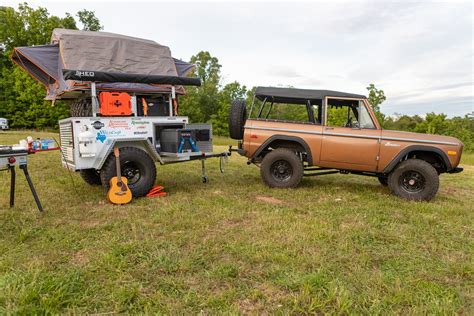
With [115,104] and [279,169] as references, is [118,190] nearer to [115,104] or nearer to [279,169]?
[115,104]

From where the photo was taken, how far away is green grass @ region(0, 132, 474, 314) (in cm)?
249

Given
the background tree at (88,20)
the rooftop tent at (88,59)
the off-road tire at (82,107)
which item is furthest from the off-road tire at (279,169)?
the background tree at (88,20)

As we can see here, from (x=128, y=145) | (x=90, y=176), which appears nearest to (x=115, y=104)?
(x=128, y=145)

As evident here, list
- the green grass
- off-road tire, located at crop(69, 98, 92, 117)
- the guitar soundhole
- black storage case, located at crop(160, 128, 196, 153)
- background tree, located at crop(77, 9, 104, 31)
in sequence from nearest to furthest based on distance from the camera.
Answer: the green grass, the guitar soundhole, black storage case, located at crop(160, 128, 196, 153), off-road tire, located at crop(69, 98, 92, 117), background tree, located at crop(77, 9, 104, 31)

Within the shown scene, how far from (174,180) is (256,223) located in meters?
3.60

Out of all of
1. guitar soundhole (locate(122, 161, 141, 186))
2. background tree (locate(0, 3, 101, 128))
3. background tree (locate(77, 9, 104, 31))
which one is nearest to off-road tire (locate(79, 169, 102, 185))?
guitar soundhole (locate(122, 161, 141, 186))

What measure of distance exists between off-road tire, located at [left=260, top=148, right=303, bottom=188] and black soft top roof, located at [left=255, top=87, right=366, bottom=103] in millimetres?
1119

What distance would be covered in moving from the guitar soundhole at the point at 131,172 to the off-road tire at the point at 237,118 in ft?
7.35

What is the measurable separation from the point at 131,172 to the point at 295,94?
358 centimetres

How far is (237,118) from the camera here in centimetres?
677

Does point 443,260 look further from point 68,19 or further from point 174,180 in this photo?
point 68,19

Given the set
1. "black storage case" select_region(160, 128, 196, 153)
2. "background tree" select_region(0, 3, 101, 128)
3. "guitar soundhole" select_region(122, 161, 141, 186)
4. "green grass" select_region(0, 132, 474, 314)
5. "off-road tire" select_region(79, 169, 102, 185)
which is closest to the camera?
"green grass" select_region(0, 132, 474, 314)

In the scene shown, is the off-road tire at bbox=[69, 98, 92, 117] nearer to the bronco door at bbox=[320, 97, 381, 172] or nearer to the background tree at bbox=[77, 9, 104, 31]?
the bronco door at bbox=[320, 97, 381, 172]

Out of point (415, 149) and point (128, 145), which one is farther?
point (415, 149)
